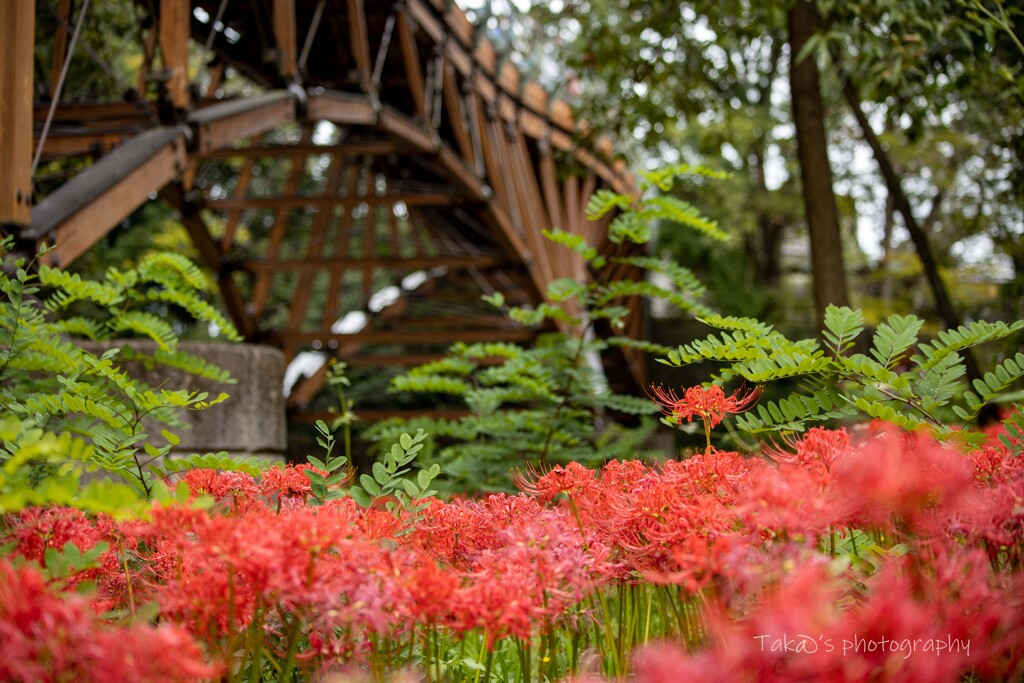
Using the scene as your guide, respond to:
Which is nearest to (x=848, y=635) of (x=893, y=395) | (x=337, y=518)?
(x=337, y=518)

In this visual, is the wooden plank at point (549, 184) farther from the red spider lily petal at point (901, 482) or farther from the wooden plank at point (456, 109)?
the red spider lily petal at point (901, 482)

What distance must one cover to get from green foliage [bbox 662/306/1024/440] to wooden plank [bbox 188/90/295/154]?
143 inches

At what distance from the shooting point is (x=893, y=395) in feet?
5.31

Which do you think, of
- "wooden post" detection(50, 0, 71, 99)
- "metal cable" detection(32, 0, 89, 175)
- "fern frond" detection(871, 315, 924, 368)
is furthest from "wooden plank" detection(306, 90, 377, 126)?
"fern frond" detection(871, 315, 924, 368)

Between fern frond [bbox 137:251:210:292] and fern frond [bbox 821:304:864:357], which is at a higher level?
fern frond [bbox 137:251:210:292]

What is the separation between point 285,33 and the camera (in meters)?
5.31

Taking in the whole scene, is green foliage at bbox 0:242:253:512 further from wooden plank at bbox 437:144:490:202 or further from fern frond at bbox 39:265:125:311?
wooden plank at bbox 437:144:490:202

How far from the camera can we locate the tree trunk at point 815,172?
5473 mm

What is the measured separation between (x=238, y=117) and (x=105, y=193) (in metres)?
1.54

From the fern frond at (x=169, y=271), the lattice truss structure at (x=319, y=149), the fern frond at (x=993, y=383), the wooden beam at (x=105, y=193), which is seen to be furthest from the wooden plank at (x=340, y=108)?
the fern frond at (x=993, y=383)

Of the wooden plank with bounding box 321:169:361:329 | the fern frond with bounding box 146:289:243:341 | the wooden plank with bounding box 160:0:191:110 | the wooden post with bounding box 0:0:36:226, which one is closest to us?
the wooden post with bounding box 0:0:36:226

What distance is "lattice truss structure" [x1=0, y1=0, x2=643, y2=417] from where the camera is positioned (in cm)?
368

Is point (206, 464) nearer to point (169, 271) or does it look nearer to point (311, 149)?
point (169, 271)

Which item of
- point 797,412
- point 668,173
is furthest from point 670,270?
point 797,412
